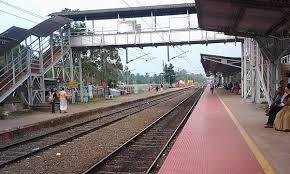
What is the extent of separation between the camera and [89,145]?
48.0 feet

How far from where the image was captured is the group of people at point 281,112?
14188 mm

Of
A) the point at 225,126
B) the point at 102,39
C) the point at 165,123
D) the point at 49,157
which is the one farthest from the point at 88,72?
the point at 49,157

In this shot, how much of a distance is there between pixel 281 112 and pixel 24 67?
832 inches

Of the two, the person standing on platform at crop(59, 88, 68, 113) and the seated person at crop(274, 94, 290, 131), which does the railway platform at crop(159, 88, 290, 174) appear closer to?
the seated person at crop(274, 94, 290, 131)

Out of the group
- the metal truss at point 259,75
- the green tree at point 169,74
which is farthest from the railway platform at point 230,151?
the green tree at point 169,74

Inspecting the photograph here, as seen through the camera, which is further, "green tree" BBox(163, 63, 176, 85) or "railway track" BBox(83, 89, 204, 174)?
"green tree" BBox(163, 63, 176, 85)

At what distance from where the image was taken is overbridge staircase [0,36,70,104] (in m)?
28.4

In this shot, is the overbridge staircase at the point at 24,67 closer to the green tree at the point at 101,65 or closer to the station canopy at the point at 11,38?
the station canopy at the point at 11,38

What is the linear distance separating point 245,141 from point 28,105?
65.7 feet

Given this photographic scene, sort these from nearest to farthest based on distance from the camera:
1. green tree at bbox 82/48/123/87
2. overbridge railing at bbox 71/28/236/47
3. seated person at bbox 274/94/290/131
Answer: seated person at bbox 274/94/290/131, overbridge railing at bbox 71/28/236/47, green tree at bbox 82/48/123/87

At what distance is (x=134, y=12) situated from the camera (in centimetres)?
4212

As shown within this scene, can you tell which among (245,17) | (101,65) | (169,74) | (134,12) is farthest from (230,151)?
(169,74)

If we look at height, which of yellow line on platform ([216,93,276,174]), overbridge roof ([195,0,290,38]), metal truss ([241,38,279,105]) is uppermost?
overbridge roof ([195,0,290,38])

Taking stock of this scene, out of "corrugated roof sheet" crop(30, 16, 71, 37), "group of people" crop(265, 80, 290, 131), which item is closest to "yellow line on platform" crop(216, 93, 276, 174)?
"group of people" crop(265, 80, 290, 131)
